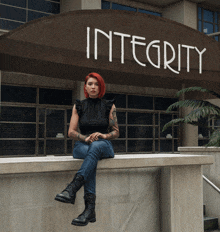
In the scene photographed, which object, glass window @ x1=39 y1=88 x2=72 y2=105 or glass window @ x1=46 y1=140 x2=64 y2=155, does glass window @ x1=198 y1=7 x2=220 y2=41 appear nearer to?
glass window @ x1=39 y1=88 x2=72 y2=105

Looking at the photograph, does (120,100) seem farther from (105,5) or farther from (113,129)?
(113,129)

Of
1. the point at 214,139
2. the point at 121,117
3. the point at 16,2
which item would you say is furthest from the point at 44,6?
the point at 214,139

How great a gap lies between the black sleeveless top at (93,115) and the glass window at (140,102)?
11.0 m

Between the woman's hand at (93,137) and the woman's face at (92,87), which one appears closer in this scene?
the woman's hand at (93,137)

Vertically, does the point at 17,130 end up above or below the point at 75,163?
above

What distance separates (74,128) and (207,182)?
5381 millimetres

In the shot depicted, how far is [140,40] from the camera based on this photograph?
40.1ft

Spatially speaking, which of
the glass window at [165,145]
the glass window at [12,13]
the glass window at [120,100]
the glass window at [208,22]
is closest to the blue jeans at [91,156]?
the glass window at [120,100]

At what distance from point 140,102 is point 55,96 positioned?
13.5 feet

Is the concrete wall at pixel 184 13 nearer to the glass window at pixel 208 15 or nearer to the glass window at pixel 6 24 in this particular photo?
the glass window at pixel 208 15

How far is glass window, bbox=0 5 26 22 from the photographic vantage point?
13.0m

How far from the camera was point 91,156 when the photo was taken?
344cm

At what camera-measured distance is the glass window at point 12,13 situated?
511 inches

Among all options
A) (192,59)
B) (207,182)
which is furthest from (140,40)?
(207,182)
